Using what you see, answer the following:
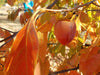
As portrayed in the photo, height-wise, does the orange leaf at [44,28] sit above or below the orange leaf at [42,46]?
above

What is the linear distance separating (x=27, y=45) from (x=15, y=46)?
0.01 m

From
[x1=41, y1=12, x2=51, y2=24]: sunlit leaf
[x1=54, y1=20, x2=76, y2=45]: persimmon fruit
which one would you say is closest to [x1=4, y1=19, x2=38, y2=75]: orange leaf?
[x1=54, y1=20, x2=76, y2=45]: persimmon fruit

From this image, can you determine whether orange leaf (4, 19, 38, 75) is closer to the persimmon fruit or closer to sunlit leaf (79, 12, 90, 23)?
the persimmon fruit

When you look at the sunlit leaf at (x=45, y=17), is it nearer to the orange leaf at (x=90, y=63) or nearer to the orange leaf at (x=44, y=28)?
the orange leaf at (x=44, y=28)

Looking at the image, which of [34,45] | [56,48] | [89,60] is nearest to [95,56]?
[89,60]

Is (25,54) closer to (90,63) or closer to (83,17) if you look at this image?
(90,63)

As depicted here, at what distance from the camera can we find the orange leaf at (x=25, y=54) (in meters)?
0.15

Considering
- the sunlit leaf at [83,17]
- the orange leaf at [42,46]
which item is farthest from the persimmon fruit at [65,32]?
the sunlit leaf at [83,17]

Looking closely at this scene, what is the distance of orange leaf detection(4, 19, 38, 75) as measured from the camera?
0.15 m

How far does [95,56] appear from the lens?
0.26 metres

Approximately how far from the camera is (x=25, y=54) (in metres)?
0.15

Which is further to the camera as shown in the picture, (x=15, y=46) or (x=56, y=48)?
(x=56, y=48)

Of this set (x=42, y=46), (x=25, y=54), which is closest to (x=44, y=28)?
(x=42, y=46)

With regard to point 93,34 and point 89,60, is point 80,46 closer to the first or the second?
point 93,34
